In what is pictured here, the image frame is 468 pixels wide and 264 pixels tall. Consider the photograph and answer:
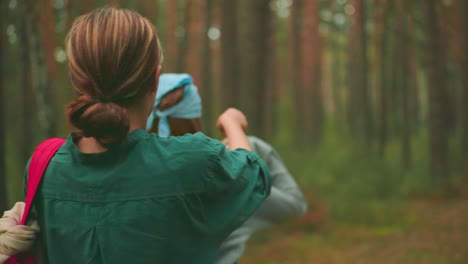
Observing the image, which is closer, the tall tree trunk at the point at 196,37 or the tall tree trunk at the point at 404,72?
the tall tree trunk at the point at 404,72

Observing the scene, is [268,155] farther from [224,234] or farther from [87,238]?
[87,238]

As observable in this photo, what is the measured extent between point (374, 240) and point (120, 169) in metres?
7.13

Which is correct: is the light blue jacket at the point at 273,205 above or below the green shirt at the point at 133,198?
below

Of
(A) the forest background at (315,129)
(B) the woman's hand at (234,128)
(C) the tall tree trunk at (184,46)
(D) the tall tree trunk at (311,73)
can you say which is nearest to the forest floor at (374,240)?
(A) the forest background at (315,129)

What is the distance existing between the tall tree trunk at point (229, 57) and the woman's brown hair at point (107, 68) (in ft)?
21.7

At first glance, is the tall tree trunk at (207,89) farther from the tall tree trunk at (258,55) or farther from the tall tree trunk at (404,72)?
the tall tree trunk at (258,55)

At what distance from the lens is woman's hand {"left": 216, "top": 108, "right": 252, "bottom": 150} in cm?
174

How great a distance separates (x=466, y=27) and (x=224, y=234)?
13.0 m

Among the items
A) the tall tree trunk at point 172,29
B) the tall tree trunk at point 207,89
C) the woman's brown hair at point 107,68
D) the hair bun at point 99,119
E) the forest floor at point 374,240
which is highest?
the woman's brown hair at point 107,68

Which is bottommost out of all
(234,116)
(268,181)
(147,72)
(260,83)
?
(260,83)

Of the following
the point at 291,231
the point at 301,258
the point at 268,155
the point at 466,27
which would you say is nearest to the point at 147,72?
the point at 268,155

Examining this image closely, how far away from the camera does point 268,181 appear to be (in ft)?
5.36

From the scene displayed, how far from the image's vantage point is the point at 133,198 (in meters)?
1.39

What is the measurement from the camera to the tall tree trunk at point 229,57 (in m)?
8.09
